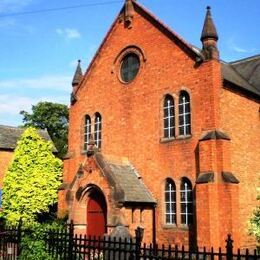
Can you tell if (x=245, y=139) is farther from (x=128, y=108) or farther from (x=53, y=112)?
(x=53, y=112)

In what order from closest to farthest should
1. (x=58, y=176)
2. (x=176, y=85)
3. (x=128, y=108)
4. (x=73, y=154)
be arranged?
(x=176, y=85) < (x=128, y=108) < (x=73, y=154) < (x=58, y=176)

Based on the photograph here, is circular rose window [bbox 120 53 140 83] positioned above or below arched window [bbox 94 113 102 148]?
above

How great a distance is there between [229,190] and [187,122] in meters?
4.15

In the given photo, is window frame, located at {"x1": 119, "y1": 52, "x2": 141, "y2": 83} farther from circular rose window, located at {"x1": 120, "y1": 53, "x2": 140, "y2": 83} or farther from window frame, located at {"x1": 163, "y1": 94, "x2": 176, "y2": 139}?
window frame, located at {"x1": 163, "y1": 94, "x2": 176, "y2": 139}

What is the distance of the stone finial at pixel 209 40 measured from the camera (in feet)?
64.3

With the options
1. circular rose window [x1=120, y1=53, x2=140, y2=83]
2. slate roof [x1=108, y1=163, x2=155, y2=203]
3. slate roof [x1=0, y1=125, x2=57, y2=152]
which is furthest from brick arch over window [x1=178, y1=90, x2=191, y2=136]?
slate roof [x1=0, y1=125, x2=57, y2=152]

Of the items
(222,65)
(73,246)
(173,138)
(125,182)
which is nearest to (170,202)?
(125,182)

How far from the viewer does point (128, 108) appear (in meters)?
23.5

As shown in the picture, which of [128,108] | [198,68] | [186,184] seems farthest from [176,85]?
[186,184]

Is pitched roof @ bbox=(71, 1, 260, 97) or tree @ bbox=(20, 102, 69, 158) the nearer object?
pitched roof @ bbox=(71, 1, 260, 97)

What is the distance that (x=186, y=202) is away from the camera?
65.4ft

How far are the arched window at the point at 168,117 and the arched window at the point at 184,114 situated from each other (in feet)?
1.69

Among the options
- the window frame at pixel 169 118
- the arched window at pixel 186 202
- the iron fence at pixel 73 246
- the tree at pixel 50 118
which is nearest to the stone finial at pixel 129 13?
the window frame at pixel 169 118

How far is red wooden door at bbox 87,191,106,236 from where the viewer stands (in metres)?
21.0
